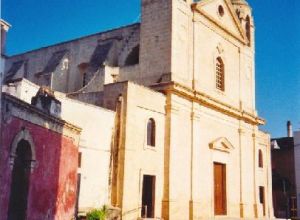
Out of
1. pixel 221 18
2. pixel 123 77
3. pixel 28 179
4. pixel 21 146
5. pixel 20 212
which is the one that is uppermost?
pixel 221 18

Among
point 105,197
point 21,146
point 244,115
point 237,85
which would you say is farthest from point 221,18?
point 21,146

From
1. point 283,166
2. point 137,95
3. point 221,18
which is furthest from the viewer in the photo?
point 283,166

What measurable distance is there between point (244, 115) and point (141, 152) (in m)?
10.5

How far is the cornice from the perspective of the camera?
862 inches

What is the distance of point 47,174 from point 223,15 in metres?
18.3

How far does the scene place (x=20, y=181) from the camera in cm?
1201

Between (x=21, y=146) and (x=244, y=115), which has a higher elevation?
(x=244, y=115)

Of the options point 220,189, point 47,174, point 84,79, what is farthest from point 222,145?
point 47,174

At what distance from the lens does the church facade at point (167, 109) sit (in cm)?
1844

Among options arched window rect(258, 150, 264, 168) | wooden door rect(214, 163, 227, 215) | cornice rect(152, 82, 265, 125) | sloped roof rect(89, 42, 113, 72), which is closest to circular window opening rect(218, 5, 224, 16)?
cornice rect(152, 82, 265, 125)

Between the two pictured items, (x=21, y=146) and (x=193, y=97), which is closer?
(x=21, y=146)

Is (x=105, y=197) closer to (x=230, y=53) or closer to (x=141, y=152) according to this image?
(x=141, y=152)

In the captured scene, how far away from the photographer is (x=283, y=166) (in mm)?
38562

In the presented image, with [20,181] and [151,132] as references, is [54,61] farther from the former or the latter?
[20,181]
